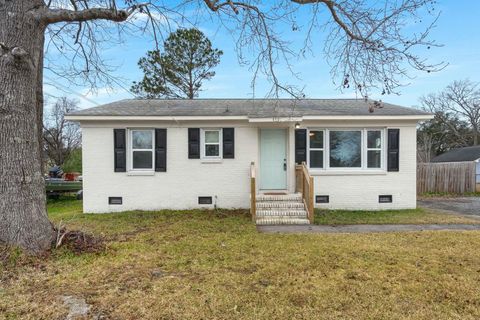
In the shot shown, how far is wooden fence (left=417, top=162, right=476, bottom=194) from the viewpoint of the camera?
14.2m

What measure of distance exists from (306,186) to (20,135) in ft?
22.0

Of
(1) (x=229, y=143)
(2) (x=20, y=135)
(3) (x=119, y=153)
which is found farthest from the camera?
(1) (x=229, y=143)

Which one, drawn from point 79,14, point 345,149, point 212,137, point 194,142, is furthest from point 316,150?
point 79,14

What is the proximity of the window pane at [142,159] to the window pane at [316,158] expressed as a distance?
215 inches

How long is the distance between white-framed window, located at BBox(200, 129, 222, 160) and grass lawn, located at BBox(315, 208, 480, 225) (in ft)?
12.5

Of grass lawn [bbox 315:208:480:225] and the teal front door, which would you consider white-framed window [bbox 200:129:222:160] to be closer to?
the teal front door

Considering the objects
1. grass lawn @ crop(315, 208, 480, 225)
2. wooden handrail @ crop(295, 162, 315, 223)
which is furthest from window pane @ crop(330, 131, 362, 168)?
grass lawn @ crop(315, 208, 480, 225)

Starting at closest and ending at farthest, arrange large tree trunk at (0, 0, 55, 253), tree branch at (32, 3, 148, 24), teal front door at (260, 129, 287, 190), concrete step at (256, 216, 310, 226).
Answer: large tree trunk at (0, 0, 55, 253)
tree branch at (32, 3, 148, 24)
concrete step at (256, 216, 310, 226)
teal front door at (260, 129, 287, 190)

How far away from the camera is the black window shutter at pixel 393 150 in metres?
9.38

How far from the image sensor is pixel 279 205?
8.32 meters

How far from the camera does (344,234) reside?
248 inches

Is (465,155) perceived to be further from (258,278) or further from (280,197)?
(258,278)

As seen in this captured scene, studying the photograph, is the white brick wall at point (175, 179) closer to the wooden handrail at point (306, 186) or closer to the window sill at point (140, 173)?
the window sill at point (140, 173)

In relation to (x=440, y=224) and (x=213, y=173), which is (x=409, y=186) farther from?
(x=213, y=173)
